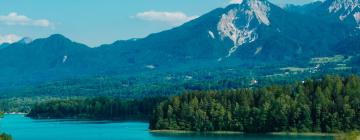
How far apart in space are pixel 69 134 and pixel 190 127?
80.0 feet

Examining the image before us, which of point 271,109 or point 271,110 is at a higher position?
point 271,109

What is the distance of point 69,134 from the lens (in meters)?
164

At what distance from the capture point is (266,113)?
148000 millimetres

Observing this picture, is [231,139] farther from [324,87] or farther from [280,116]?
[324,87]

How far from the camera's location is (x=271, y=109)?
5896 inches

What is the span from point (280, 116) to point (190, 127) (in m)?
19.7

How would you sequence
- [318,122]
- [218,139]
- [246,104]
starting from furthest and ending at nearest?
[246,104] → [318,122] → [218,139]

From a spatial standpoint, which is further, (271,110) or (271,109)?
(271,109)

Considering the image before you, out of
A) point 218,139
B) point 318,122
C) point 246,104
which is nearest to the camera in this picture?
point 218,139

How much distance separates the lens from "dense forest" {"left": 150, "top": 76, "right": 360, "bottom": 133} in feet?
471

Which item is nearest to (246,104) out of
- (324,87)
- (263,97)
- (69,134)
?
(263,97)

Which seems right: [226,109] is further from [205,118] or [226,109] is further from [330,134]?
[330,134]

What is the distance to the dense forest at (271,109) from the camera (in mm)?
143500

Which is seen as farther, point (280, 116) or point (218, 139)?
point (280, 116)
